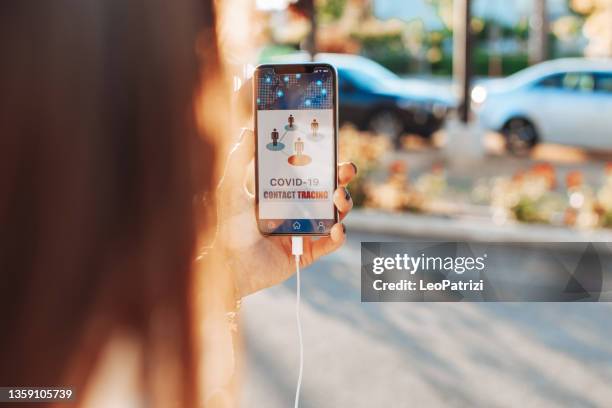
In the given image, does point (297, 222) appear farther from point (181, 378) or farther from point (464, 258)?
point (464, 258)

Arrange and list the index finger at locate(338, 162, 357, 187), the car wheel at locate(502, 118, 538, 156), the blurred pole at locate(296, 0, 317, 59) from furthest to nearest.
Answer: the car wheel at locate(502, 118, 538, 156), the blurred pole at locate(296, 0, 317, 59), the index finger at locate(338, 162, 357, 187)

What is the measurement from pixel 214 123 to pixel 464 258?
5.60 m

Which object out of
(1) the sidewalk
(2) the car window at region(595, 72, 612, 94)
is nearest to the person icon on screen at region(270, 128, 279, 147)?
(1) the sidewalk

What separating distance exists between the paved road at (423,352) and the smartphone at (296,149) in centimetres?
224

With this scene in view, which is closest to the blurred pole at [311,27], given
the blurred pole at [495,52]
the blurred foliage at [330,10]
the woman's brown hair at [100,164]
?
the woman's brown hair at [100,164]

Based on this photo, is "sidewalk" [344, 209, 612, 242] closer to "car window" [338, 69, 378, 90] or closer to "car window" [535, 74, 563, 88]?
"car window" [535, 74, 563, 88]

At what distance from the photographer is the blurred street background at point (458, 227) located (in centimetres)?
447

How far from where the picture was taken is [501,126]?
12211 mm

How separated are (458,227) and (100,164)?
621cm

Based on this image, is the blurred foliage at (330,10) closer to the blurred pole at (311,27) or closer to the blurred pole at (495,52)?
the blurred pole at (495,52)

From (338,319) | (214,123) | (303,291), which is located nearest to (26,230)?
(214,123)

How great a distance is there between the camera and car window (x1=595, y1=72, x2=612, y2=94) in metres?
11.7

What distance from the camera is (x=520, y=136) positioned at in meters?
12.0

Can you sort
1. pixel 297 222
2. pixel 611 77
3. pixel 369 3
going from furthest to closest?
pixel 369 3 → pixel 611 77 → pixel 297 222
